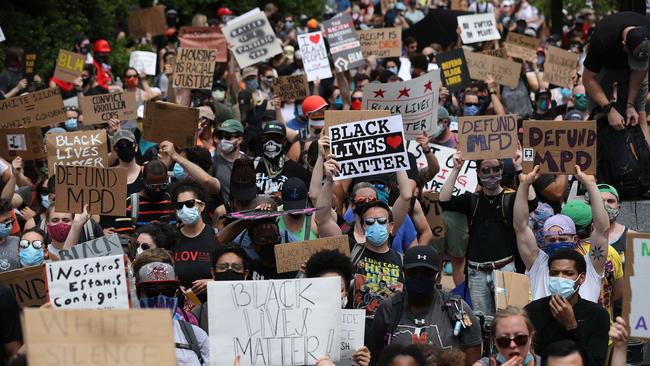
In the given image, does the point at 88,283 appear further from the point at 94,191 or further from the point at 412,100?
the point at 412,100

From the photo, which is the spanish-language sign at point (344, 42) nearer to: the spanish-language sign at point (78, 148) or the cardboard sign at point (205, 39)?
the cardboard sign at point (205, 39)

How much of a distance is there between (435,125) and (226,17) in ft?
44.8

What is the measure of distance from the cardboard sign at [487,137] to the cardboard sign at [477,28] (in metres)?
9.19

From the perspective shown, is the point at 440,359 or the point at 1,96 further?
the point at 1,96

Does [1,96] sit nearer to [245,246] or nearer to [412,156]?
[412,156]

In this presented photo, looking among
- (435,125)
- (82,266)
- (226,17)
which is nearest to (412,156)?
(435,125)

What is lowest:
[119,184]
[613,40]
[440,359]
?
→ [440,359]

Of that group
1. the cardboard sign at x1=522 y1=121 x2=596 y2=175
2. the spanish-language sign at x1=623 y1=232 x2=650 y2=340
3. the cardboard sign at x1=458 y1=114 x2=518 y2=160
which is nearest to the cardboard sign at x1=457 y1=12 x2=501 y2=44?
the cardboard sign at x1=458 y1=114 x2=518 y2=160

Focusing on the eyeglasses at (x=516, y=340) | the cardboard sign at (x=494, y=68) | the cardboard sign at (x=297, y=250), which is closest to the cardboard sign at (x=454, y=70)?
the cardboard sign at (x=494, y=68)

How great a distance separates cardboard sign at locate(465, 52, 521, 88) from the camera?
16078 millimetres

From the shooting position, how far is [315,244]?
909 cm

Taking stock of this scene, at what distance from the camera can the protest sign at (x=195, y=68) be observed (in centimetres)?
1486

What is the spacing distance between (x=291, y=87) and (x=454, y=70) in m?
1.98

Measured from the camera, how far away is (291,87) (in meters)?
15.7
